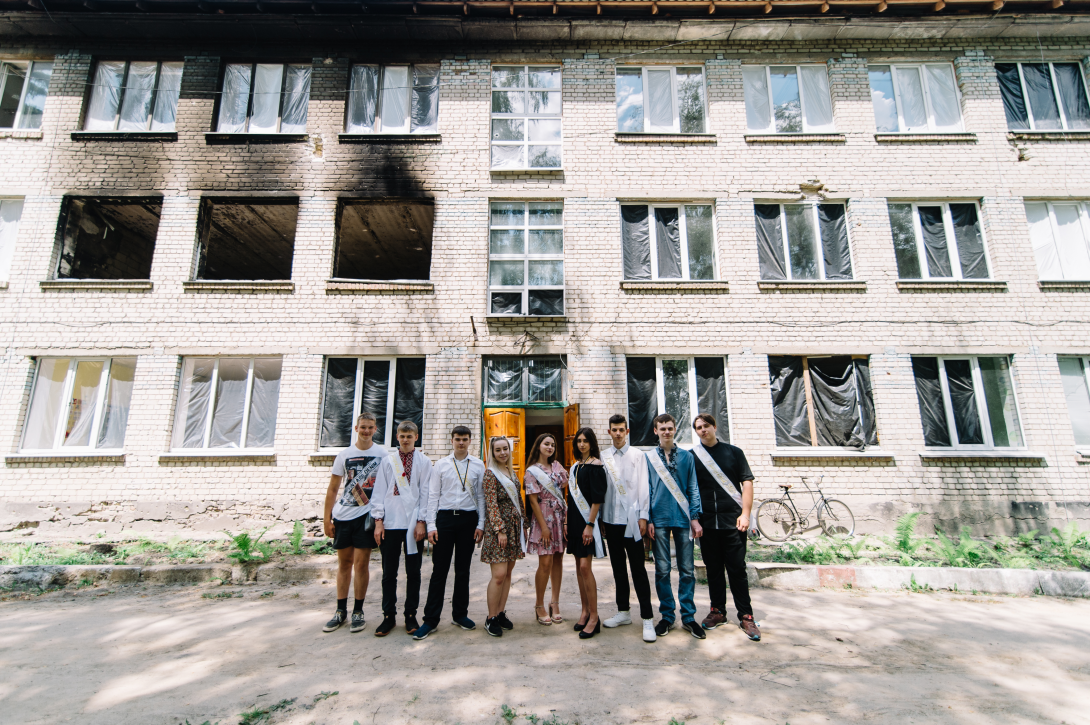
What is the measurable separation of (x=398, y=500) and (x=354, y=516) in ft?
1.41

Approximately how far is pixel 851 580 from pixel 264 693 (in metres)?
6.36

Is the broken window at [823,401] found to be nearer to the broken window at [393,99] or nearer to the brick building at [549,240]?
the brick building at [549,240]

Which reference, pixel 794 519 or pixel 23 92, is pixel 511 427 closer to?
pixel 794 519

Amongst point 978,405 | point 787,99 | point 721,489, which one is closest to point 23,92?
point 721,489

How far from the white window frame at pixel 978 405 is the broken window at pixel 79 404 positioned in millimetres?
15561

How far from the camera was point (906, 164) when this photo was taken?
1045 centimetres

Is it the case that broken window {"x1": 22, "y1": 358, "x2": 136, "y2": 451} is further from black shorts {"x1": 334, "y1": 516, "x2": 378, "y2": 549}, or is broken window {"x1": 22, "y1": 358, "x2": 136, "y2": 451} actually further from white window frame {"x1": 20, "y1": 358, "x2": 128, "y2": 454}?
black shorts {"x1": 334, "y1": 516, "x2": 378, "y2": 549}

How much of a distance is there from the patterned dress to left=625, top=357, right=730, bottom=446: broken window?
5.16 metres

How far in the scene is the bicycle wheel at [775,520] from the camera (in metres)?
8.88

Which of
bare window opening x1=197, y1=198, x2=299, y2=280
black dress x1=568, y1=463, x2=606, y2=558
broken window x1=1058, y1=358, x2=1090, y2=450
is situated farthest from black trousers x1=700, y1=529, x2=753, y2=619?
bare window opening x1=197, y1=198, x2=299, y2=280

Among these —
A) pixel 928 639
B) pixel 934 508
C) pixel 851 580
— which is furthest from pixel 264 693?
pixel 934 508

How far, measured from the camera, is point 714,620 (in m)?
4.63

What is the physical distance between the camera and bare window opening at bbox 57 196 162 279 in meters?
10.4

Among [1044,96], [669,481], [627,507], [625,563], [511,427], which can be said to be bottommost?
[625,563]
